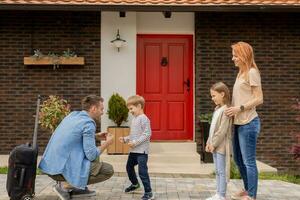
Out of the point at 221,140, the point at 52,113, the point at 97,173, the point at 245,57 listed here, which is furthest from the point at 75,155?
the point at 52,113

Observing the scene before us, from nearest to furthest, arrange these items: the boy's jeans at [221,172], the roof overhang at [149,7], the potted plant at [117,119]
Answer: the boy's jeans at [221,172]
the potted plant at [117,119]
the roof overhang at [149,7]

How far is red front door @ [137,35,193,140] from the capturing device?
41.1 feet

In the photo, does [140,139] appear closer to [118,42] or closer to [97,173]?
[97,173]

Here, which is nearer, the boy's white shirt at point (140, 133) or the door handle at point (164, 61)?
the boy's white shirt at point (140, 133)

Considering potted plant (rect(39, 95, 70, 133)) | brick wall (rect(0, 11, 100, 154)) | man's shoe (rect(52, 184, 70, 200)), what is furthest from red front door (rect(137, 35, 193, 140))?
man's shoe (rect(52, 184, 70, 200))

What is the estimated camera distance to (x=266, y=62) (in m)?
12.3

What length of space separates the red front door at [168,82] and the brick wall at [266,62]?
16.6 inches

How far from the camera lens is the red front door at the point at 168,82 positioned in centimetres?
1254

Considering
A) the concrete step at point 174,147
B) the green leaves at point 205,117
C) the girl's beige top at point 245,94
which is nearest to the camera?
the girl's beige top at point 245,94

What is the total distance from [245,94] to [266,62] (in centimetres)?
580

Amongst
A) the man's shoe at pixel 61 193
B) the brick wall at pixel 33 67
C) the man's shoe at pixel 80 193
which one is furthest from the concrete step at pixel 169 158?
the man's shoe at pixel 61 193

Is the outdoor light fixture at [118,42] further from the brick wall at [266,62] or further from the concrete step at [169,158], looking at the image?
the concrete step at [169,158]

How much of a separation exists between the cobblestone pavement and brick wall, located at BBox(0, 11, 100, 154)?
3133mm

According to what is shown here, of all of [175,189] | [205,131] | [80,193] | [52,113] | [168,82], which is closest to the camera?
[80,193]
